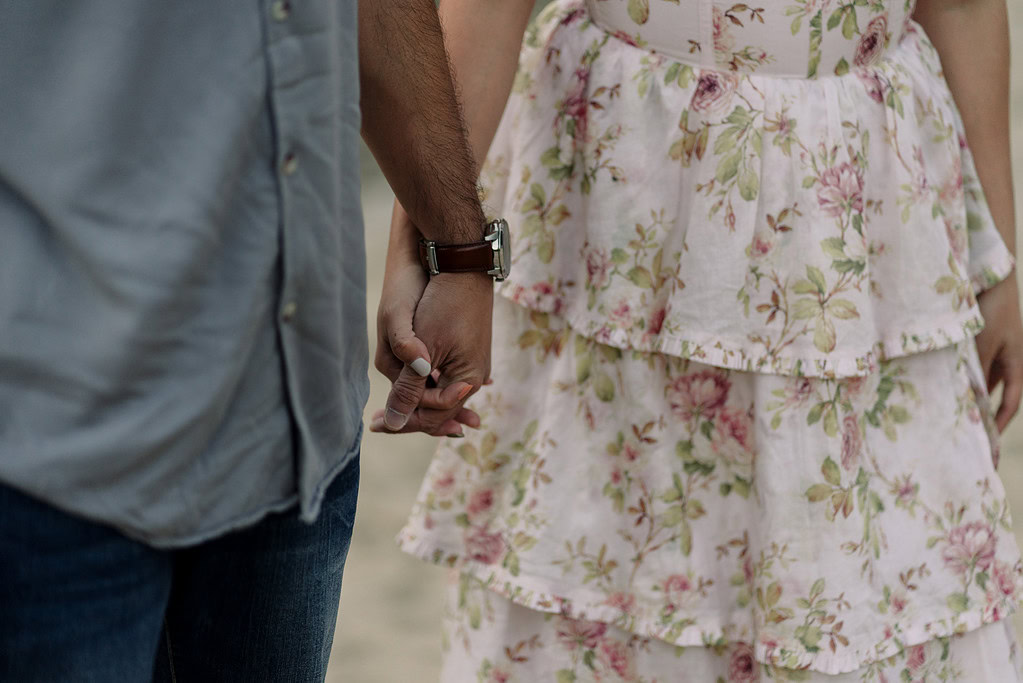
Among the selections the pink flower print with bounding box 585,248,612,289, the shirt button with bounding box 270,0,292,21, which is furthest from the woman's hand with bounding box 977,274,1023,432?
the shirt button with bounding box 270,0,292,21

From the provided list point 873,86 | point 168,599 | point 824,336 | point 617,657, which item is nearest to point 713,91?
point 873,86

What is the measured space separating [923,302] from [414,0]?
65 cm

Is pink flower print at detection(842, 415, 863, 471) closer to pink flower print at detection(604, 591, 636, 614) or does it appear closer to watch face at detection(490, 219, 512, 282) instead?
pink flower print at detection(604, 591, 636, 614)

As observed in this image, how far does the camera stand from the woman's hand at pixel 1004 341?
4.46 feet

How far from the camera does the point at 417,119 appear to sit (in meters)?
1.01

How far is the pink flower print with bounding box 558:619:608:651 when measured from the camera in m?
1.32

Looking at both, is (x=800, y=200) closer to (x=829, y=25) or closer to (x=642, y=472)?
(x=829, y=25)

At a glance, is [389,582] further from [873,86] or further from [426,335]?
[873,86]

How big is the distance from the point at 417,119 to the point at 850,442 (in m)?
0.59

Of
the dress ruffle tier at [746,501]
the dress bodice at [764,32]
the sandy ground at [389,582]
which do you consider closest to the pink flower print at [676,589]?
the dress ruffle tier at [746,501]

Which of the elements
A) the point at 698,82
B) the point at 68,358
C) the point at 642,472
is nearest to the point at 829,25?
the point at 698,82

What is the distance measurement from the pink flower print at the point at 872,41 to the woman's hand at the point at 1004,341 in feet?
1.07

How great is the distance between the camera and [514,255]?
134cm

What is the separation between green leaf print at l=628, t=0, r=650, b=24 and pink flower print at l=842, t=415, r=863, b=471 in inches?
19.2
